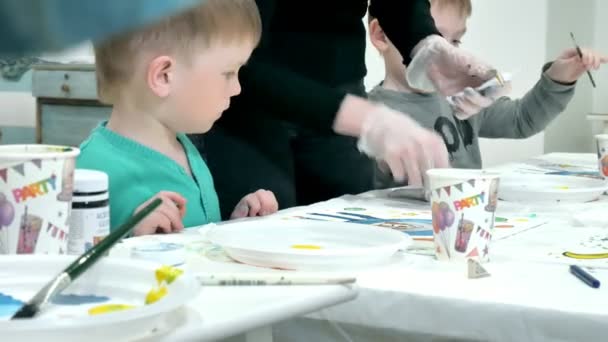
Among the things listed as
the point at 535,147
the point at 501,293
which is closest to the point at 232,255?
the point at 501,293

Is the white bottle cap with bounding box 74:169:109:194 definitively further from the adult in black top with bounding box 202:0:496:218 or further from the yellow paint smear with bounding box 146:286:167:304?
the adult in black top with bounding box 202:0:496:218

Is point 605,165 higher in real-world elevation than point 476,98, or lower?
lower

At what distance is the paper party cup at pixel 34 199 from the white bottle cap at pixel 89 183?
44 mm

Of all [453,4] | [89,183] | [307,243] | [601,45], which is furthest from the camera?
[601,45]

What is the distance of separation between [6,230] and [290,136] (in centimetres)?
80

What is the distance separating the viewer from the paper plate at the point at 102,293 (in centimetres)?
45

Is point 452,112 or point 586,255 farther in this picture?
point 452,112

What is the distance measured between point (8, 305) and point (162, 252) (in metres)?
0.29

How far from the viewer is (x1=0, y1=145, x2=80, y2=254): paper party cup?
0.69 meters

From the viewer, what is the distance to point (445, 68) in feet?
4.64

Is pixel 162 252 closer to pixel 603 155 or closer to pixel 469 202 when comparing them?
pixel 469 202

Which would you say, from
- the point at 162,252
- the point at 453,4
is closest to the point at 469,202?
the point at 162,252

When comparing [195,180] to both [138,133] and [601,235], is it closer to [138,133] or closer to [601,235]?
[138,133]

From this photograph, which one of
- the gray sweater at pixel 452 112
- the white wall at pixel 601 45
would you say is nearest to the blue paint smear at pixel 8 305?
the gray sweater at pixel 452 112
